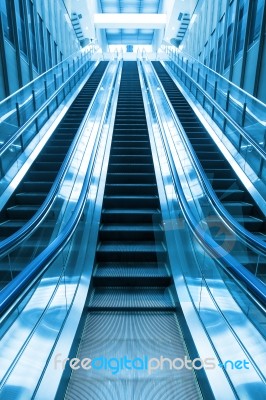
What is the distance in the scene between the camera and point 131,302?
3104 millimetres

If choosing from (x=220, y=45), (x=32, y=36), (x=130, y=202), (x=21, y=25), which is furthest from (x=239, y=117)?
(x=220, y=45)

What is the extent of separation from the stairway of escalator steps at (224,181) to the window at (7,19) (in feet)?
17.1

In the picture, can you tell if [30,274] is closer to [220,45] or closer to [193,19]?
[220,45]

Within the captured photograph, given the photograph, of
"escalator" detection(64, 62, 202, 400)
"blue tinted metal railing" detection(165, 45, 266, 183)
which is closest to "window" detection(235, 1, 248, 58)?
"blue tinted metal railing" detection(165, 45, 266, 183)

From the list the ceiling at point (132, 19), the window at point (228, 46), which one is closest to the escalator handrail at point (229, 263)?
the window at point (228, 46)

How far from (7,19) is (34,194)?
6.34m

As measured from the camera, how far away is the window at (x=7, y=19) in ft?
26.0

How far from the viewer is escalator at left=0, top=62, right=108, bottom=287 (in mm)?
2802

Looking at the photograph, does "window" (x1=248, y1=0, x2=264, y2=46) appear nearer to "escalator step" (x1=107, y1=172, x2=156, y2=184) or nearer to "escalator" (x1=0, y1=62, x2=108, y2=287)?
"escalator" (x1=0, y1=62, x2=108, y2=287)

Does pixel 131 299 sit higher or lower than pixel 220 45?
lower

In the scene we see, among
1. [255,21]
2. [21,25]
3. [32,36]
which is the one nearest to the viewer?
[255,21]

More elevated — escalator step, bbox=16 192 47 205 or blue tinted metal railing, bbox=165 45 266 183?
blue tinted metal railing, bbox=165 45 266 183

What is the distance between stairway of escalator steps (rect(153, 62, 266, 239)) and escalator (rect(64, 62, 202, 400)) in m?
1.00

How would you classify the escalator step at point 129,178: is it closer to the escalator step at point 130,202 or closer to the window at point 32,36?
the escalator step at point 130,202
